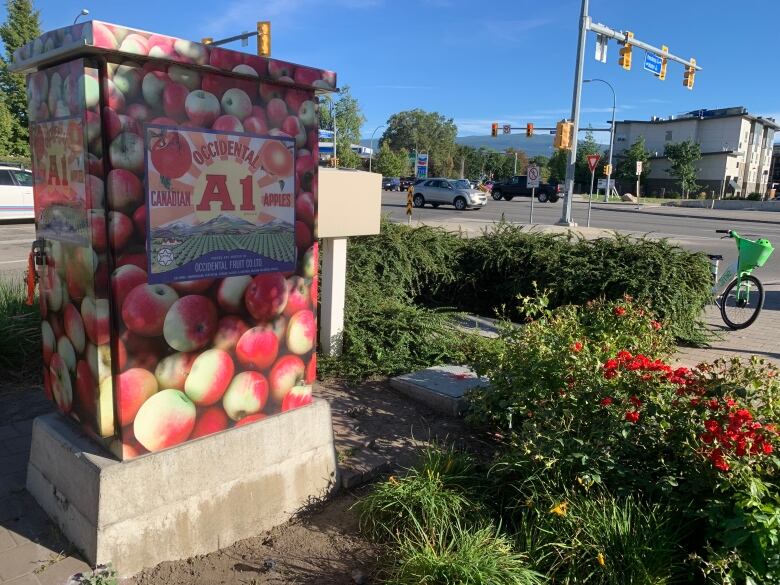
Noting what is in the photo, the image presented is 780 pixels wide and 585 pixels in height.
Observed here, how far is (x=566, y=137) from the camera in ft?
72.8

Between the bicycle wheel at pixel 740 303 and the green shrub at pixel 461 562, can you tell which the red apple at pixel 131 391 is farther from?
the bicycle wheel at pixel 740 303

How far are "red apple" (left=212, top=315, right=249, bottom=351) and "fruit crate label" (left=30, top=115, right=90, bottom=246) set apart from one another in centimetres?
66

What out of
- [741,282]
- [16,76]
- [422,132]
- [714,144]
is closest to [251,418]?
[741,282]

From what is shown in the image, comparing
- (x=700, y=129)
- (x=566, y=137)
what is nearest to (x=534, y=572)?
(x=566, y=137)

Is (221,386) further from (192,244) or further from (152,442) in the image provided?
(192,244)

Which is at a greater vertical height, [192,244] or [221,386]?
[192,244]

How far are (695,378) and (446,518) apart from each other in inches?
55.7

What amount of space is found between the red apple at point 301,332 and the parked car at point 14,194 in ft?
56.7

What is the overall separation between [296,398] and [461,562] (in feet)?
3.99

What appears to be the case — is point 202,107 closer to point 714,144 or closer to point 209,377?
point 209,377

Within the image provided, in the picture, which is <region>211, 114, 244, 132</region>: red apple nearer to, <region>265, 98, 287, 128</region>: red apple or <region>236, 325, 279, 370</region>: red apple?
<region>265, 98, 287, 128</region>: red apple

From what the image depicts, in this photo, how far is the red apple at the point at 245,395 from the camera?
9.54 feet

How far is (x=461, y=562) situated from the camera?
2459mm

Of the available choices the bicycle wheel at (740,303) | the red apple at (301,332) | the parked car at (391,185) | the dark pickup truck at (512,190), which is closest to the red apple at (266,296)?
the red apple at (301,332)
